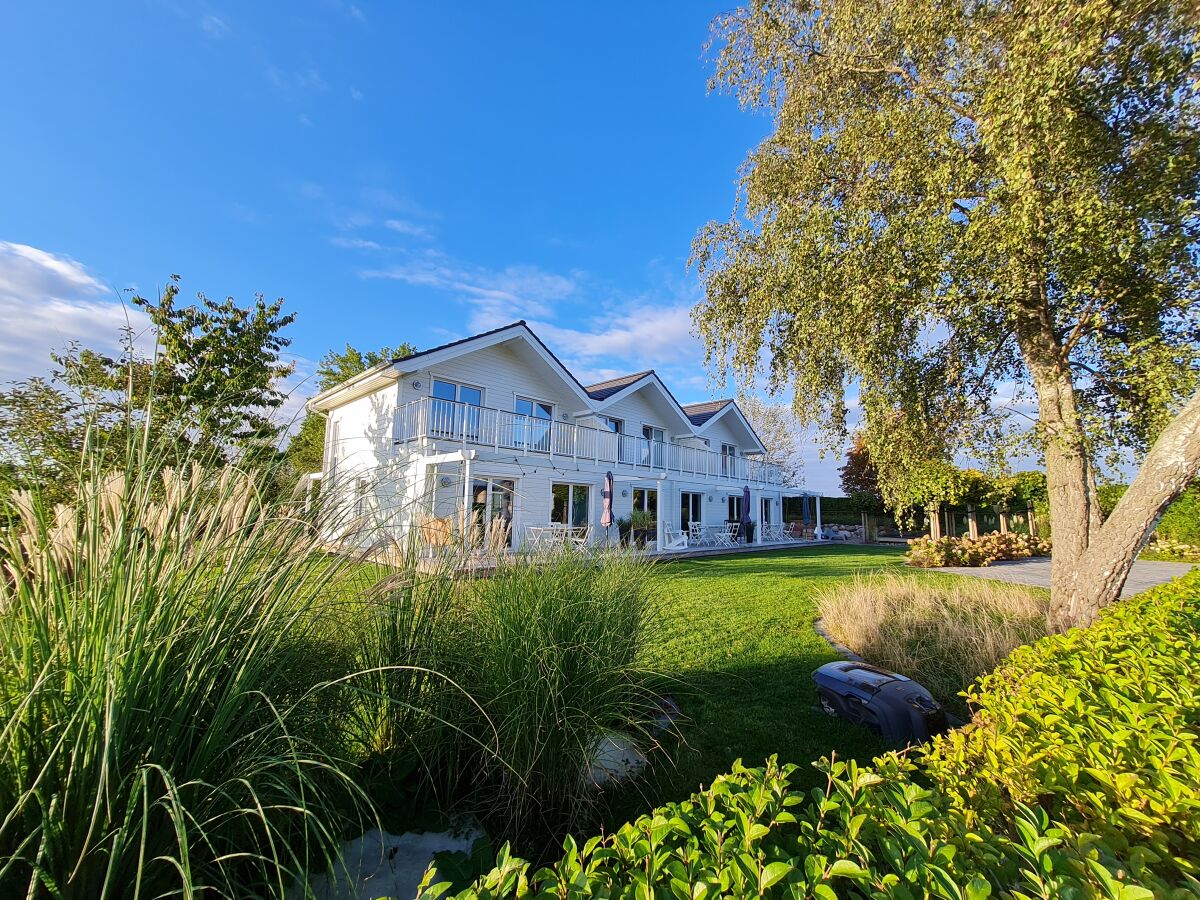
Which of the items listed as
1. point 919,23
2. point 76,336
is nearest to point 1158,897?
point 76,336

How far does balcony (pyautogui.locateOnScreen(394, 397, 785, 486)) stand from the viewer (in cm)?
1284

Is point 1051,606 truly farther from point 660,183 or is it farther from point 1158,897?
point 660,183

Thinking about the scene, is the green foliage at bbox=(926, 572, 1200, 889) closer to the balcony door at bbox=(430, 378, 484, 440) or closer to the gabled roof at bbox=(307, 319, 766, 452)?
the gabled roof at bbox=(307, 319, 766, 452)

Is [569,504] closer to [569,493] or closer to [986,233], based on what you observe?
[569,493]

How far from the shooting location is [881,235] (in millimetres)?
5398

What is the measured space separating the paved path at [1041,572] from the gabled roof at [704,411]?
1262cm

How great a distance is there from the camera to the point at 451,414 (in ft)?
43.5

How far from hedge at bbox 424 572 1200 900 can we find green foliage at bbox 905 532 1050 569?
13535 mm

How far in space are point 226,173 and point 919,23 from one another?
34.2 feet

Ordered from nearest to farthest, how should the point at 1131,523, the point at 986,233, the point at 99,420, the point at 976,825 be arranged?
the point at 976,825 < the point at 99,420 < the point at 1131,523 < the point at 986,233

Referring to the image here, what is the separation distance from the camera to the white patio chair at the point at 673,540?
18797mm

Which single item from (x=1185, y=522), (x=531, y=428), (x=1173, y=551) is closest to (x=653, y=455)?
(x=531, y=428)

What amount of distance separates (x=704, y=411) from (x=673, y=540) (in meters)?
8.50

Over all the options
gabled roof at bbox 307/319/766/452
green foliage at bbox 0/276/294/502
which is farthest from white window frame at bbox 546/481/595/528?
green foliage at bbox 0/276/294/502
